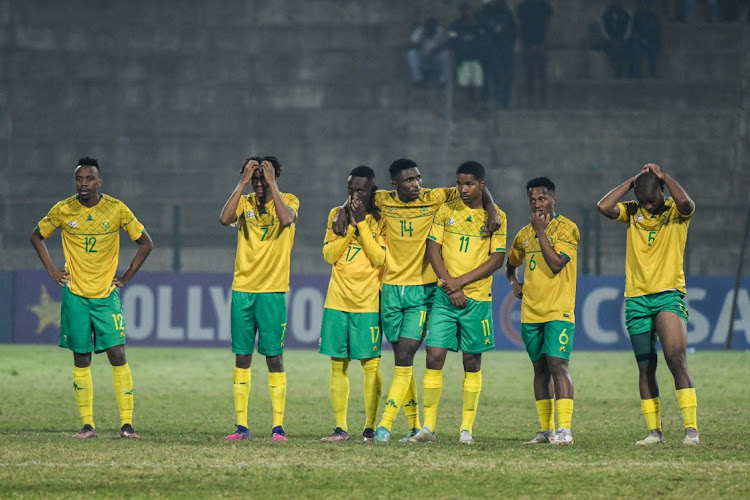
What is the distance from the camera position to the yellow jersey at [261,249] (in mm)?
8383

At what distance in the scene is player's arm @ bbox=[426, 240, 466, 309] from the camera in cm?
794

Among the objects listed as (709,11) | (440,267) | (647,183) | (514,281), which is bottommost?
(514,281)

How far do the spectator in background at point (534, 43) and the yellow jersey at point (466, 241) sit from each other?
59.4ft

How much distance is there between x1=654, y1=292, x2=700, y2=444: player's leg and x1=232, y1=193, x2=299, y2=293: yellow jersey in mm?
2701

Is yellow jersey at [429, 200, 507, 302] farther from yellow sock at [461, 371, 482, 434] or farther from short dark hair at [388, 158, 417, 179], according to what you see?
yellow sock at [461, 371, 482, 434]

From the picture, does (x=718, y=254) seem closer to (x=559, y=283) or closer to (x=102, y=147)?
(x=102, y=147)

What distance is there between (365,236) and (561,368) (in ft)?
5.44

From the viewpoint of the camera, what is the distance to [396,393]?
26.5 feet

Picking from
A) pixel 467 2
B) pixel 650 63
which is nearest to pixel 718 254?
pixel 650 63

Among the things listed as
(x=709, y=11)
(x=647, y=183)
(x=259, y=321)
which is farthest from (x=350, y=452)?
(x=709, y=11)

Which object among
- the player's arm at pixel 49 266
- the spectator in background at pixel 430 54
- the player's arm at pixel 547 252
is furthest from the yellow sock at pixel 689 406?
the spectator in background at pixel 430 54

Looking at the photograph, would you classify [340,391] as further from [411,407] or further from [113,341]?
[113,341]

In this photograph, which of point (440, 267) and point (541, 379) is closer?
point (440, 267)

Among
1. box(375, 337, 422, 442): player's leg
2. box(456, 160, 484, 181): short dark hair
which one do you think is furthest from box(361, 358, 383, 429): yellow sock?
box(456, 160, 484, 181): short dark hair
